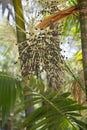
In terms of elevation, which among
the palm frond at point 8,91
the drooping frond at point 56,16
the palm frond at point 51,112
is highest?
the drooping frond at point 56,16

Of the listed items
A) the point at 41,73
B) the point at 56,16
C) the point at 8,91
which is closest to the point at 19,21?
the point at 56,16

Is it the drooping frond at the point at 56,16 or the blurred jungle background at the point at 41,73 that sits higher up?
the drooping frond at the point at 56,16

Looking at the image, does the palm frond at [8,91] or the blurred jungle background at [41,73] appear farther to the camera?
the blurred jungle background at [41,73]

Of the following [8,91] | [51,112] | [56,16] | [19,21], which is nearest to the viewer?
[8,91]

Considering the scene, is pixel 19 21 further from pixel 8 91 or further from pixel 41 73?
pixel 8 91

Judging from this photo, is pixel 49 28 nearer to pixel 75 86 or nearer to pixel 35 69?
pixel 35 69

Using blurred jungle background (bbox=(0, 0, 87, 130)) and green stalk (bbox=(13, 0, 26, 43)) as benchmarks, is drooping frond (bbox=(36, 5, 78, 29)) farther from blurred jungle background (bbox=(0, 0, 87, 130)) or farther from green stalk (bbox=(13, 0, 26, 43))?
green stalk (bbox=(13, 0, 26, 43))

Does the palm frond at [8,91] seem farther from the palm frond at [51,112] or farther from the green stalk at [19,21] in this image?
the green stalk at [19,21]

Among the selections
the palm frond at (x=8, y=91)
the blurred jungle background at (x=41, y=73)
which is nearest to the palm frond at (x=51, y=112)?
the blurred jungle background at (x=41, y=73)

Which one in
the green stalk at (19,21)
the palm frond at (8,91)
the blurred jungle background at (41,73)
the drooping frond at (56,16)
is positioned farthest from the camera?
the green stalk at (19,21)

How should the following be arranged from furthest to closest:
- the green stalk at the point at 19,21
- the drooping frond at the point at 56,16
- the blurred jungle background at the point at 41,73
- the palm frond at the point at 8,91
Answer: the green stalk at the point at 19,21
the drooping frond at the point at 56,16
the blurred jungle background at the point at 41,73
the palm frond at the point at 8,91
